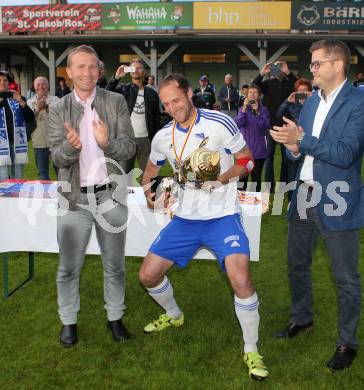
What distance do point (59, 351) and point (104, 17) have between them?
22.5 m

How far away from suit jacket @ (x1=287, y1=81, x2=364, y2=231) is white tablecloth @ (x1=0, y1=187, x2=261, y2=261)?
999 millimetres

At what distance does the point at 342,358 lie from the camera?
3.75 m

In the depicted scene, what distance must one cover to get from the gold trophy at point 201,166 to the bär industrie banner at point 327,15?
833 inches

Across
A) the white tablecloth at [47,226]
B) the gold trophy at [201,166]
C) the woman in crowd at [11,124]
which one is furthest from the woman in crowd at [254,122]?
the gold trophy at [201,166]

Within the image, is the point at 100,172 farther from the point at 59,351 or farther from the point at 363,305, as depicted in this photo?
the point at 363,305

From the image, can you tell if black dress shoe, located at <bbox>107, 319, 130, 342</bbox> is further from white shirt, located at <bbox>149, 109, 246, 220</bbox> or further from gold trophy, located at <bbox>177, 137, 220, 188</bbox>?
gold trophy, located at <bbox>177, 137, 220, 188</bbox>

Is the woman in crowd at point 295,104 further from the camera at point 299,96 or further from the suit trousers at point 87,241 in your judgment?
the suit trousers at point 87,241

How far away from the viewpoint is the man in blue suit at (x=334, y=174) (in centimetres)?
334

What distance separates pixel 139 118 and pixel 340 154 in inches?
239

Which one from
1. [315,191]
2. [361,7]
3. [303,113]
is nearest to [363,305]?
[315,191]

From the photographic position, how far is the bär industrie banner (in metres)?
22.6

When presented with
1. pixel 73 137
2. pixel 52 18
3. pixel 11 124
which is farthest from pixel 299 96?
pixel 52 18

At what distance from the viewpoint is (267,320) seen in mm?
4641

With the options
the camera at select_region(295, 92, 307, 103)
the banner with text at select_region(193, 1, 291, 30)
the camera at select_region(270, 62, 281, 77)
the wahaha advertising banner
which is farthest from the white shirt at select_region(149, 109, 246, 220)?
the wahaha advertising banner
